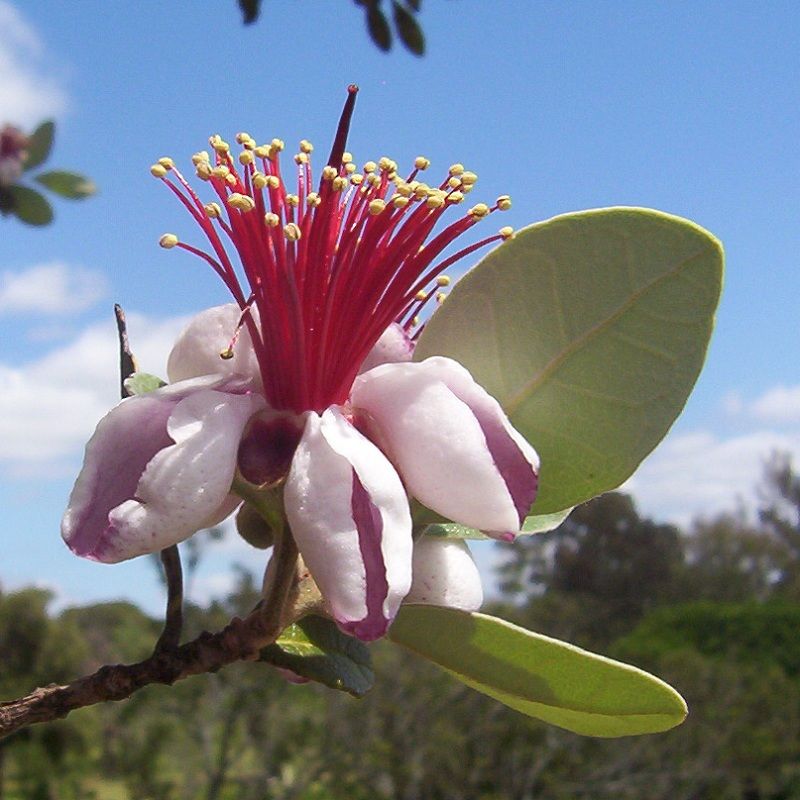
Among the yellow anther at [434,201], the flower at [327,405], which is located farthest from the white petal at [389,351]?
the yellow anther at [434,201]

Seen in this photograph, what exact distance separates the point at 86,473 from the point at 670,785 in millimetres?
8090

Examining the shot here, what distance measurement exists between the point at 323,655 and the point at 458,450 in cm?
25

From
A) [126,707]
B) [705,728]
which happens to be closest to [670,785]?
[705,728]

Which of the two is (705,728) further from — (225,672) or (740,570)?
(740,570)

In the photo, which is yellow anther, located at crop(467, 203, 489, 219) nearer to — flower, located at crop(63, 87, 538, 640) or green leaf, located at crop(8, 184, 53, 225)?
flower, located at crop(63, 87, 538, 640)

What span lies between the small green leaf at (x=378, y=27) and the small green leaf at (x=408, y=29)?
2 cm

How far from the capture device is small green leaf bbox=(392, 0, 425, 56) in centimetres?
199

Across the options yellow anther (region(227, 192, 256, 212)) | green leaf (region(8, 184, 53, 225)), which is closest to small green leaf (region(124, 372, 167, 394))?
yellow anther (region(227, 192, 256, 212))

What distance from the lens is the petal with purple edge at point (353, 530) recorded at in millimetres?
628

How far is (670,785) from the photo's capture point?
25.8 ft

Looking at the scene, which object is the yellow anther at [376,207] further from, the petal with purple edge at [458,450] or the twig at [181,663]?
the twig at [181,663]

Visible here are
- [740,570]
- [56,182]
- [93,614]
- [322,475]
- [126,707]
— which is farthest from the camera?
[740,570]

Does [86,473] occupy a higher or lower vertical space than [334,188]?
lower

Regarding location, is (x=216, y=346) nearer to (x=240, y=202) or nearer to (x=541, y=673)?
(x=240, y=202)
